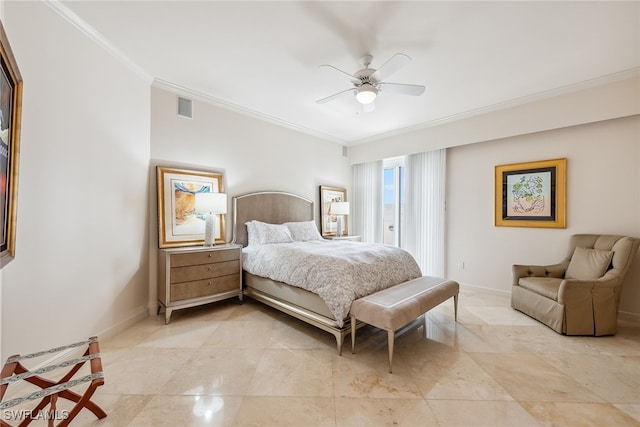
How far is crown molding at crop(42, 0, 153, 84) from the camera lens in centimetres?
204

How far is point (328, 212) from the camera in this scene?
534cm

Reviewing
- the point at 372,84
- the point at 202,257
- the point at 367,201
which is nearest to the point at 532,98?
the point at 372,84

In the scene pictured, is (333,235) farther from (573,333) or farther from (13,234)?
(13,234)

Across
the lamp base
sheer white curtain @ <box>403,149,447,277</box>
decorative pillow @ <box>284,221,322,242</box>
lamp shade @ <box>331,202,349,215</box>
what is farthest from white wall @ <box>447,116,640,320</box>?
the lamp base

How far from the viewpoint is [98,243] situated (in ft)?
8.17

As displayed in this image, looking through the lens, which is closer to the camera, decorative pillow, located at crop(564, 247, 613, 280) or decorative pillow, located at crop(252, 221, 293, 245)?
decorative pillow, located at crop(564, 247, 613, 280)

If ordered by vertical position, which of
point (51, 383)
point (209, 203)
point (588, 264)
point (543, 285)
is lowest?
point (51, 383)

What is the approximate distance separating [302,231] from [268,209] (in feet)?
2.26

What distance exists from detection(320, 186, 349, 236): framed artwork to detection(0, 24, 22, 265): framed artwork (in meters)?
4.12

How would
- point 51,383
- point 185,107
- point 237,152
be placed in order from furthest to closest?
1. point 237,152
2. point 185,107
3. point 51,383

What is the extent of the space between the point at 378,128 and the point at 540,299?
3534 mm

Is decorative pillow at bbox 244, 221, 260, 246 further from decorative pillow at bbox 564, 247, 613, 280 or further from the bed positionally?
decorative pillow at bbox 564, 247, 613, 280

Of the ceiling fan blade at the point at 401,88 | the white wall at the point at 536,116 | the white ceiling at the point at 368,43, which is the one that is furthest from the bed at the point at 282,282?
the white wall at the point at 536,116

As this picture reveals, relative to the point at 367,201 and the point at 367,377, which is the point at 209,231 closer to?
the point at 367,377
